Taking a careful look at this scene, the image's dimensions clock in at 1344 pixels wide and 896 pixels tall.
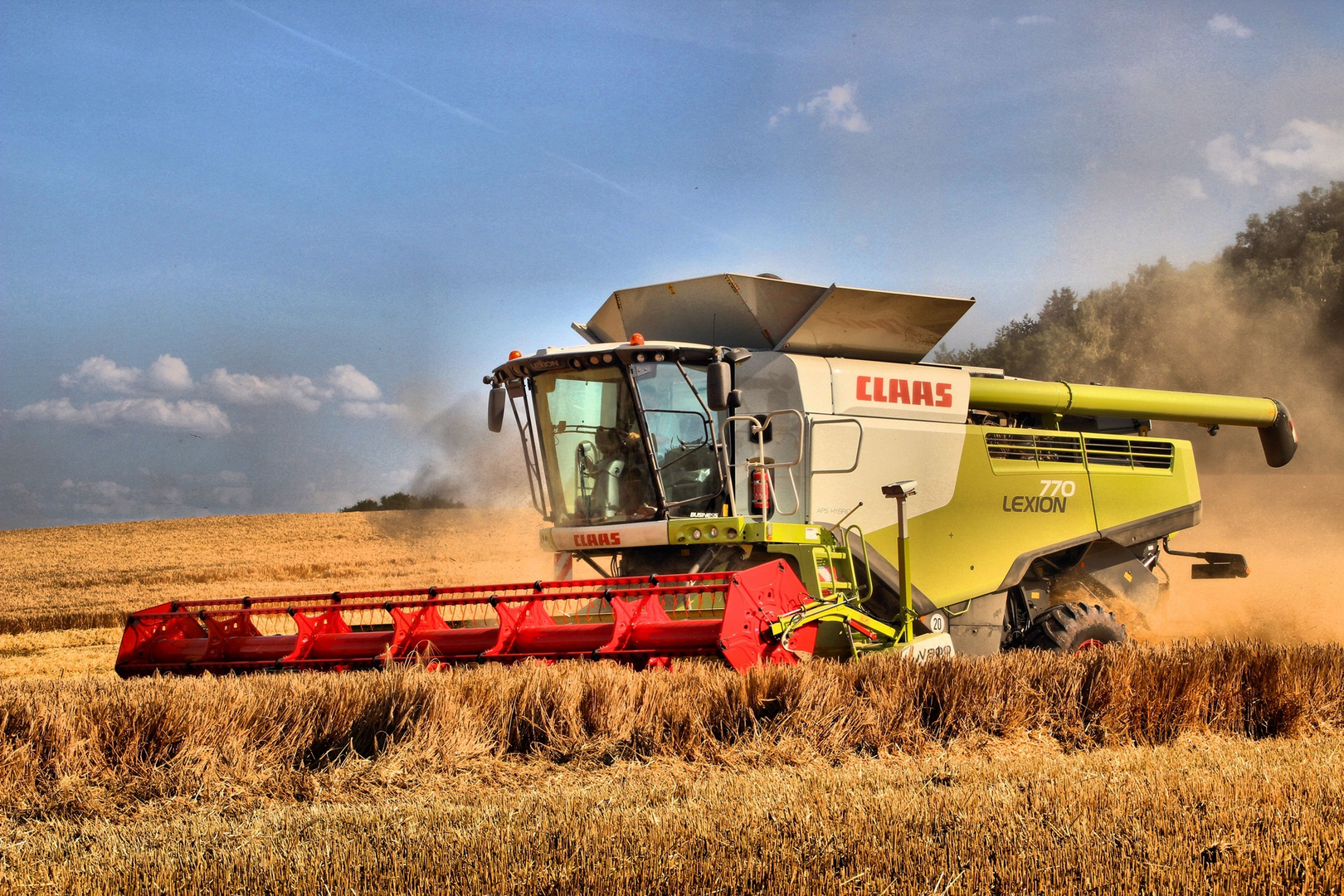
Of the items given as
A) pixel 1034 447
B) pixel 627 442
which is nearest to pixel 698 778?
pixel 627 442

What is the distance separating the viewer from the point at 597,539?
21.0 feet

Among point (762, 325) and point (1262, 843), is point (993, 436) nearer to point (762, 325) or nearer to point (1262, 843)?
point (762, 325)

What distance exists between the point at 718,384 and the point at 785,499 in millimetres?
1063

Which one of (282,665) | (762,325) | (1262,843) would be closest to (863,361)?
(762,325)

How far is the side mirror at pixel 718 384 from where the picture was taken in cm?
574

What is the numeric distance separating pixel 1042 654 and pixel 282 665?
Answer: 4074 millimetres

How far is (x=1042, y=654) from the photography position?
17.6 ft

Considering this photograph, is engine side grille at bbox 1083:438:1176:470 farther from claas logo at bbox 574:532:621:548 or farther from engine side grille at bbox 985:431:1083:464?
claas logo at bbox 574:532:621:548

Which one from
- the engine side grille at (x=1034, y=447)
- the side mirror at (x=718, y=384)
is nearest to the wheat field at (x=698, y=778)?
the side mirror at (x=718, y=384)

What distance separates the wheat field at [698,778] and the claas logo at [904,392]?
2.09m

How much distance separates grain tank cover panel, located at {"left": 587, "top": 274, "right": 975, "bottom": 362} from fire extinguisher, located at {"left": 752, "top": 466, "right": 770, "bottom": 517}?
3.02 feet

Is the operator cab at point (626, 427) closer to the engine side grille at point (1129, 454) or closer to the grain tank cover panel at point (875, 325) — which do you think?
the grain tank cover panel at point (875, 325)

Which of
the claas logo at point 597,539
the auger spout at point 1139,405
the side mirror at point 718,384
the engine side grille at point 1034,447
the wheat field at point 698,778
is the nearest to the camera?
the wheat field at point 698,778

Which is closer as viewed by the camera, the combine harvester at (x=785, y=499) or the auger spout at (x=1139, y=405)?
the combine harvester at (x=785, y=499)
